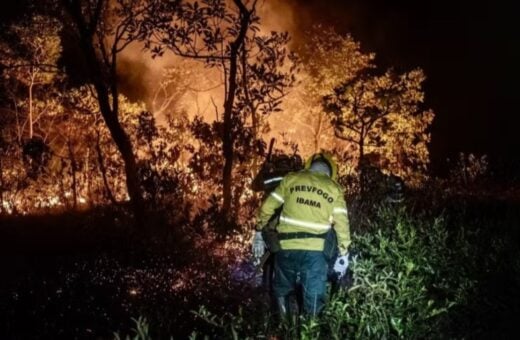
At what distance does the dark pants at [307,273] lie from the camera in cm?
600

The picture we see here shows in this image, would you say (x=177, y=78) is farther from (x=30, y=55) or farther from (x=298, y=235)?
(x=298, y=235)

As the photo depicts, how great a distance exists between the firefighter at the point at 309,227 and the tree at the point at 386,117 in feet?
34.9

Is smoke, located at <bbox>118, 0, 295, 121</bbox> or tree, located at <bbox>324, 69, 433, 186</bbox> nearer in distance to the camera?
tree, located at <bbox>324, 69, 433, 186</bbox>

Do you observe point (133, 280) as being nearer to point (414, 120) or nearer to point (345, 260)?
point (345, 260)

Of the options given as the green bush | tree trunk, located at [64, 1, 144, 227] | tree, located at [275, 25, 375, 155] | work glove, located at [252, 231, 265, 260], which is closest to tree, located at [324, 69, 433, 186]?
tree, located at [275, 25, 375, 155]

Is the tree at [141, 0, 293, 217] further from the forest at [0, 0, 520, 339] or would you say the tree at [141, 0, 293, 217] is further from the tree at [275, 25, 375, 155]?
the tree at [275, 25, 375, 155]

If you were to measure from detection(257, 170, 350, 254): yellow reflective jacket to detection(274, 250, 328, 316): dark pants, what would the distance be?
0.09 meters

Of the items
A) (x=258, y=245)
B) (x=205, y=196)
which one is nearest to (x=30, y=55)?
(x=205, y=196)

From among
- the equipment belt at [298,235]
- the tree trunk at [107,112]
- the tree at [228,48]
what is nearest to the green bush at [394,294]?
the equipment belt at [298,235]

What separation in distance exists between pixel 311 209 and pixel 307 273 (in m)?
0.64

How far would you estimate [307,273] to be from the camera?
5.99m

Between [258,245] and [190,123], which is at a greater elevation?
[190,123]

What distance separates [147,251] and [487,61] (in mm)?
21426

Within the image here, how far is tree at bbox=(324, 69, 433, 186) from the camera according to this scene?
693 inches
